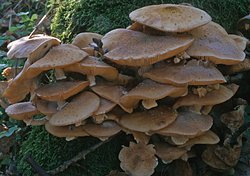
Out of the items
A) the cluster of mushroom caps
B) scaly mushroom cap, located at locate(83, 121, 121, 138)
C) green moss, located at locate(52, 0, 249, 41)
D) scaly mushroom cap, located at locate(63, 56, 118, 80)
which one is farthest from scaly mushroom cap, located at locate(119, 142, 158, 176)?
green moss, located at locate(52, 0, 249, 41)

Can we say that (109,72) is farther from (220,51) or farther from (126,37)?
(220,51)

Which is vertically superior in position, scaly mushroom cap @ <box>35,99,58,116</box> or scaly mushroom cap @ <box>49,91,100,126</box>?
scaly mushroom cap @ <box>49,91,100,126</box>

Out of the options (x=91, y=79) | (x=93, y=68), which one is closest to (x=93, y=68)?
(x=93, y=68)

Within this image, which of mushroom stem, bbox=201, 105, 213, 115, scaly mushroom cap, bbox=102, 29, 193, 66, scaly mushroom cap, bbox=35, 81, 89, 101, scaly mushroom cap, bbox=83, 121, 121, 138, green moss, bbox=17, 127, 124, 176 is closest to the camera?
scaly mushroom cap, bbox=102, 29, 193, 66

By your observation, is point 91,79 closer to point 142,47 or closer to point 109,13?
point 142,47

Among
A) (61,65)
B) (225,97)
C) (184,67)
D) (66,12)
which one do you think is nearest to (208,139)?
(225,97)

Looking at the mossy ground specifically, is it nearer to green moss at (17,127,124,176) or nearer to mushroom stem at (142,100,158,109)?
green moss at (17,127,124,176)

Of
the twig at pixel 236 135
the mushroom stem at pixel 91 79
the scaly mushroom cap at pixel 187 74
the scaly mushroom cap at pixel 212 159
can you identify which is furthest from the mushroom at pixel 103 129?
the twig at pixel 236 135

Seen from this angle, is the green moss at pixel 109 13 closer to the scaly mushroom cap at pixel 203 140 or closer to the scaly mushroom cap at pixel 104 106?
the scaly mushroom cap at pixel 104 106
